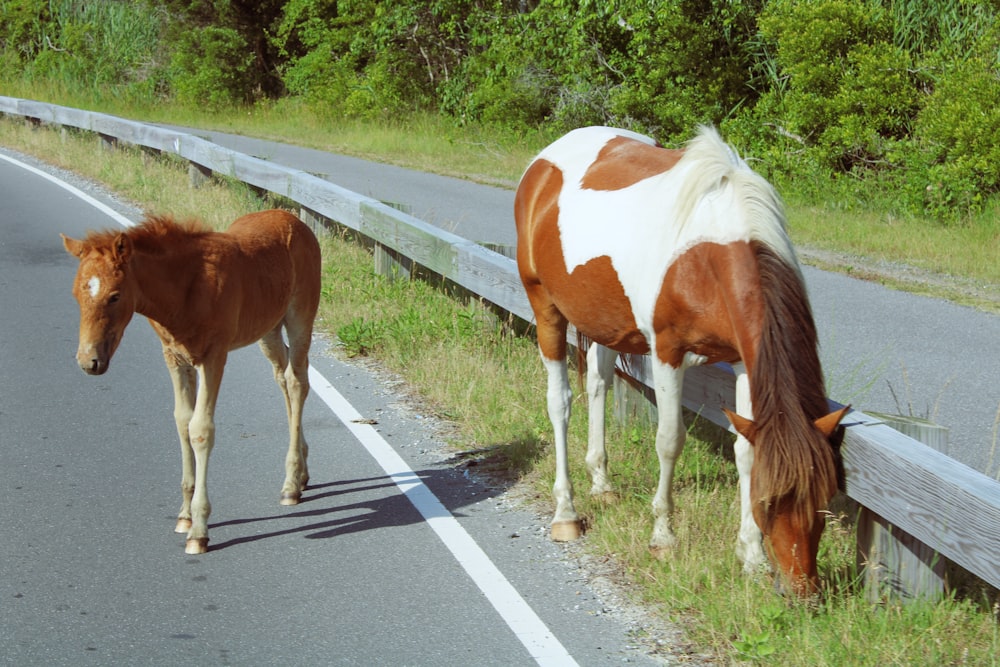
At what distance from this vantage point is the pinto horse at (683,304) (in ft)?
14.4

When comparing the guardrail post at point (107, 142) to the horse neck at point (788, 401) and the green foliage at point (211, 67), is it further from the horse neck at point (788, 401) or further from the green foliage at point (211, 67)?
the horse neck at point (788, 401)

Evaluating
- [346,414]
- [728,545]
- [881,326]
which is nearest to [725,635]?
[728,545]

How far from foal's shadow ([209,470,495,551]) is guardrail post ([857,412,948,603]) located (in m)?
2.24

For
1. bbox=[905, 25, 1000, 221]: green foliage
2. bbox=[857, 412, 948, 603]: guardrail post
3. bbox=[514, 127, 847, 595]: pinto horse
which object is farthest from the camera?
bbox=[905, 25, 1000, 221]: green foliage

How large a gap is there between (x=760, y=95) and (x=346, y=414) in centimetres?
1573

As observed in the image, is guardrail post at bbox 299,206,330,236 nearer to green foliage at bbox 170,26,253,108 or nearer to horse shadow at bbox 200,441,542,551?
horse shadow at bbox 200,441,542,551

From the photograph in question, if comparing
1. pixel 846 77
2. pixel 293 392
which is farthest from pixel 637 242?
pixel 846 77

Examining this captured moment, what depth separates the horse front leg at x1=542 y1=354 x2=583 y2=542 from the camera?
19.1 feet

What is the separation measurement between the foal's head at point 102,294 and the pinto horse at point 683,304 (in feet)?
7.07

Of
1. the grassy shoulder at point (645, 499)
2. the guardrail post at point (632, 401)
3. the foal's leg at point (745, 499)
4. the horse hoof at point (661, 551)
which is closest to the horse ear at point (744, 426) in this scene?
the foal's leg at point (745, 499)

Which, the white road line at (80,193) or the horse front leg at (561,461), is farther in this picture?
the white road line at (80,193)

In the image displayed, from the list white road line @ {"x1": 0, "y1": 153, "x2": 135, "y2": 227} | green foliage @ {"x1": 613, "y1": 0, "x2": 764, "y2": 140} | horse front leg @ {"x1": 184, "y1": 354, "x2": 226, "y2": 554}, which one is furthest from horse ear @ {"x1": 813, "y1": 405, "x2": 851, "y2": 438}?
green foliage @ {"x1": 613, "y1": 0, "x2": 764, "y2": 140}

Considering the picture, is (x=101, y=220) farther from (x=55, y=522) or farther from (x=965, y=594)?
(x=965, y=594)

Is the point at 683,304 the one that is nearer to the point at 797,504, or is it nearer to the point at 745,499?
the point at 745,499
